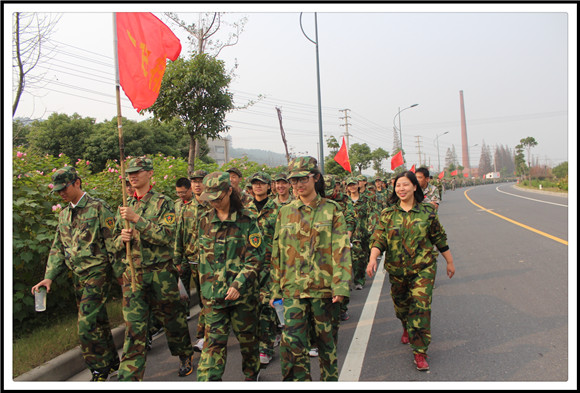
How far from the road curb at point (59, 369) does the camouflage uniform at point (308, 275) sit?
2145 millimetres

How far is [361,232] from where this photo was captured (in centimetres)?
701

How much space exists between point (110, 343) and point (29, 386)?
0.67 metres

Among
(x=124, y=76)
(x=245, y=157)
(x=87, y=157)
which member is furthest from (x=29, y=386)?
(x=87, y=157)

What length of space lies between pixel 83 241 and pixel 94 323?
0.73 metres

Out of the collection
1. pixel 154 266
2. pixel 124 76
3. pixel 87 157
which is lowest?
pixel 154 266

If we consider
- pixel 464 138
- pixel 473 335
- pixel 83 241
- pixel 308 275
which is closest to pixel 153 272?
pixel 83 241

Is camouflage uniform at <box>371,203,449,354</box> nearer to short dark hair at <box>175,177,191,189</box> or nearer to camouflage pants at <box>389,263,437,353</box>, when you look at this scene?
camouflage pants at <box>389,263,437,353</box>

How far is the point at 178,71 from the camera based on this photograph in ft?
29.5

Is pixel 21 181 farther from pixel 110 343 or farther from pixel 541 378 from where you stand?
pixel 541 378

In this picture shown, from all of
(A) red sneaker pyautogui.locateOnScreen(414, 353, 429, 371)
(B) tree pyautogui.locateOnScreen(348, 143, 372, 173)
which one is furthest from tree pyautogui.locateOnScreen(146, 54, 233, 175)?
(B) tree pyautogui.locateOnScreen(348, 143, 372, 173)

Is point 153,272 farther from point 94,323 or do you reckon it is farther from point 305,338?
point 305,338

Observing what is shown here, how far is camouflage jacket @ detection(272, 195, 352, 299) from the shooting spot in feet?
10.00

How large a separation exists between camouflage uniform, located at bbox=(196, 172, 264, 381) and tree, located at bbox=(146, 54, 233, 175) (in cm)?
652

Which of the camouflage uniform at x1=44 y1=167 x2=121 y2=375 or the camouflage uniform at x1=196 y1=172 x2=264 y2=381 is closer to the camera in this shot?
the camouflage uniform at x1=196 y1=172 x2=264 y2=381
